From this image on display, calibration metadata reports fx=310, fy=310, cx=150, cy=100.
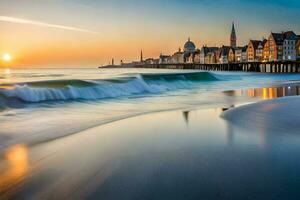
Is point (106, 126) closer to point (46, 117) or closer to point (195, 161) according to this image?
point (46, 117)

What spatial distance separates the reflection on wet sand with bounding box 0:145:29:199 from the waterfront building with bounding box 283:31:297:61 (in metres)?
89.0

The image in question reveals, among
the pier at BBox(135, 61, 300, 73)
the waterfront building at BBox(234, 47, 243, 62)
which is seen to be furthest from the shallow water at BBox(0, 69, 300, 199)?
the waterfront building at BBox(234, 47, 243, 62)

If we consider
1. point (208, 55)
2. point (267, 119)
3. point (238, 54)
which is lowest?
point (267, 119)

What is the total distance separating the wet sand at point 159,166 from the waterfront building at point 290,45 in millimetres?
85960

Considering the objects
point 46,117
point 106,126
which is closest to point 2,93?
point 46,117

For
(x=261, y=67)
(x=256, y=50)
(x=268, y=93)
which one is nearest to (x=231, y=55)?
(x=256, y=50)

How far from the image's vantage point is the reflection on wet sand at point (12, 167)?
13.5 feet

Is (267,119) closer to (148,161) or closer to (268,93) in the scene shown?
(148,161)

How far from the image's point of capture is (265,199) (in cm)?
347

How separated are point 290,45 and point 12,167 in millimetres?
90634

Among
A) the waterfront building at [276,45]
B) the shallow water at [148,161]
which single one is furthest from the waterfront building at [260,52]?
the shallow water at [148,161]

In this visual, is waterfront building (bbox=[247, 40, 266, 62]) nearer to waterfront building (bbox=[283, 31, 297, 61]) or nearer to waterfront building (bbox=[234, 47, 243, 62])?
waterfront building (bbox=[234, 47, 243, 62])

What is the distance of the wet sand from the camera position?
148 inches

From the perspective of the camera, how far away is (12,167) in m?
4.93
